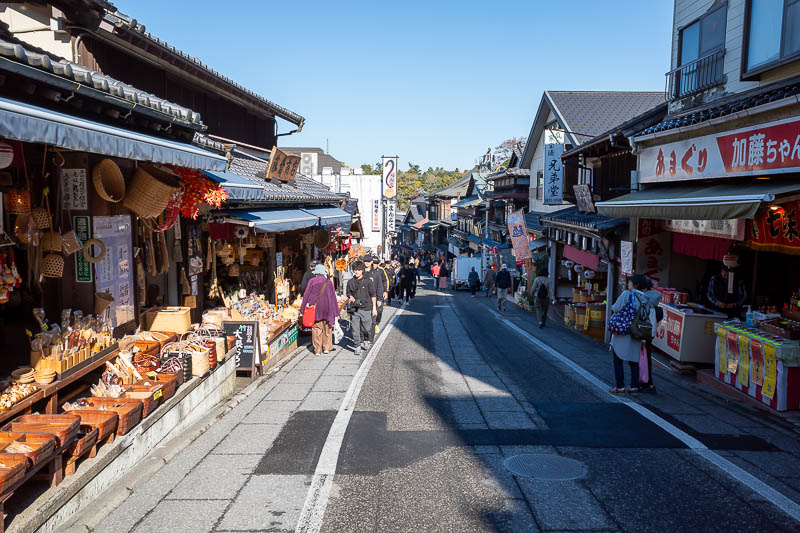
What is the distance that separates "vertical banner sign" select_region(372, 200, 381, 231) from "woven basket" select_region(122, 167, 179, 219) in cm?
4511

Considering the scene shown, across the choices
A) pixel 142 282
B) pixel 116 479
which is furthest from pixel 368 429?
pixel 142 282

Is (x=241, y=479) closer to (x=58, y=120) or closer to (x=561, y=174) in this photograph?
(x=58, y=120)

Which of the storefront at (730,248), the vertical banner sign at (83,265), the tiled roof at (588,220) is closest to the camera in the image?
the vertical banner sign at (83,265)

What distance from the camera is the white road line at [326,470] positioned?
5.04 meters

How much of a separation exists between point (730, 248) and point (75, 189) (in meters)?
10.9

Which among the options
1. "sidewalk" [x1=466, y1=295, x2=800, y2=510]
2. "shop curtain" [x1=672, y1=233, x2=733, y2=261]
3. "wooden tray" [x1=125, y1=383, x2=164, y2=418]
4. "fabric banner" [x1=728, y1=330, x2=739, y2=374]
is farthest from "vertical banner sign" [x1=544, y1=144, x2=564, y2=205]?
"wooden tray" [x1=125, y1=383, x2=164, y2=418]

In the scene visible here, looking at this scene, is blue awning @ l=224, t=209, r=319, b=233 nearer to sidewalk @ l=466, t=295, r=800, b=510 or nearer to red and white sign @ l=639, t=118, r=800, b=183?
sidewalk @ l=466, t=295, r=800, b=510

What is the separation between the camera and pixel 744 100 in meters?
10.3

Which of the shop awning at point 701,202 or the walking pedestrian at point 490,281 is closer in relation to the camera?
the shop awning at point 701,202

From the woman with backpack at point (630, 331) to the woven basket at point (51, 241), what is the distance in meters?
7.42

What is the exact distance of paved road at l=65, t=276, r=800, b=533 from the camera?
5086mm

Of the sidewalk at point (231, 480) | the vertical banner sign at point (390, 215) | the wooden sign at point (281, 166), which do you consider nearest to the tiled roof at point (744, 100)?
the sidewalk at point (231, 480)

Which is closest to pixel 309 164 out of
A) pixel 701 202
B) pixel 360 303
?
pixel 360 303

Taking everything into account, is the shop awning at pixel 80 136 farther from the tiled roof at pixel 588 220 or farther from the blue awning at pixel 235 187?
the tiled roof at pixel 588 220
